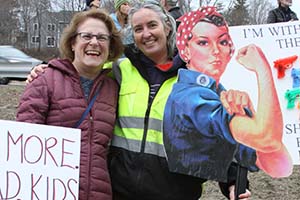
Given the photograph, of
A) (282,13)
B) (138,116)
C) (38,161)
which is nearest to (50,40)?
(282,13)

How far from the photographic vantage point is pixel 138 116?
305 cm

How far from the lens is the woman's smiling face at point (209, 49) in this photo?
302 cm

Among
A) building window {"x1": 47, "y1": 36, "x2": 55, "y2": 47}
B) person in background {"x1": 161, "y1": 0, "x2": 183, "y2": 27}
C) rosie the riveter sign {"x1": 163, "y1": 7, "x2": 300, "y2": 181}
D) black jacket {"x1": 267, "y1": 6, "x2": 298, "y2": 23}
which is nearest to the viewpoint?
rosie the riveter sign {"x1": 163, "y1": 7, "x2": 300, "y2": 181}

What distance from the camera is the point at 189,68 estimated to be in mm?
3070

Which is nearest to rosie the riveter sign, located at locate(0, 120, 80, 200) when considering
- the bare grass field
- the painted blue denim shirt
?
the painted blue denim shirt

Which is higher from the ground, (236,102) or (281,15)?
(281,15)

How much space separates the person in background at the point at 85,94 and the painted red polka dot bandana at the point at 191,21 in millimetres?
331

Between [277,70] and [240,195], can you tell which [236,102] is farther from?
[240,195]

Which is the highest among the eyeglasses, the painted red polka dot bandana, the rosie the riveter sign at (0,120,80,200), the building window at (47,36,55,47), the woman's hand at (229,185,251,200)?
the painted red polka dot bandana

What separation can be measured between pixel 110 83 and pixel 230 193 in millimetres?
858

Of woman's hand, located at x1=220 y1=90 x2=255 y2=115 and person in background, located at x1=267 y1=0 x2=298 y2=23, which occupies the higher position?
person in background, located at x1=267 y1=0 x2=298 y2=23

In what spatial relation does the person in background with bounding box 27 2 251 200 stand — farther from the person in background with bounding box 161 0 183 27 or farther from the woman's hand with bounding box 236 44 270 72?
the person in background with bounding box 161 0 183 27

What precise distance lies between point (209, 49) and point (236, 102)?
31 centimetres

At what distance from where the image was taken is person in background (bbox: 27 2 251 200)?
3039 millimetres
